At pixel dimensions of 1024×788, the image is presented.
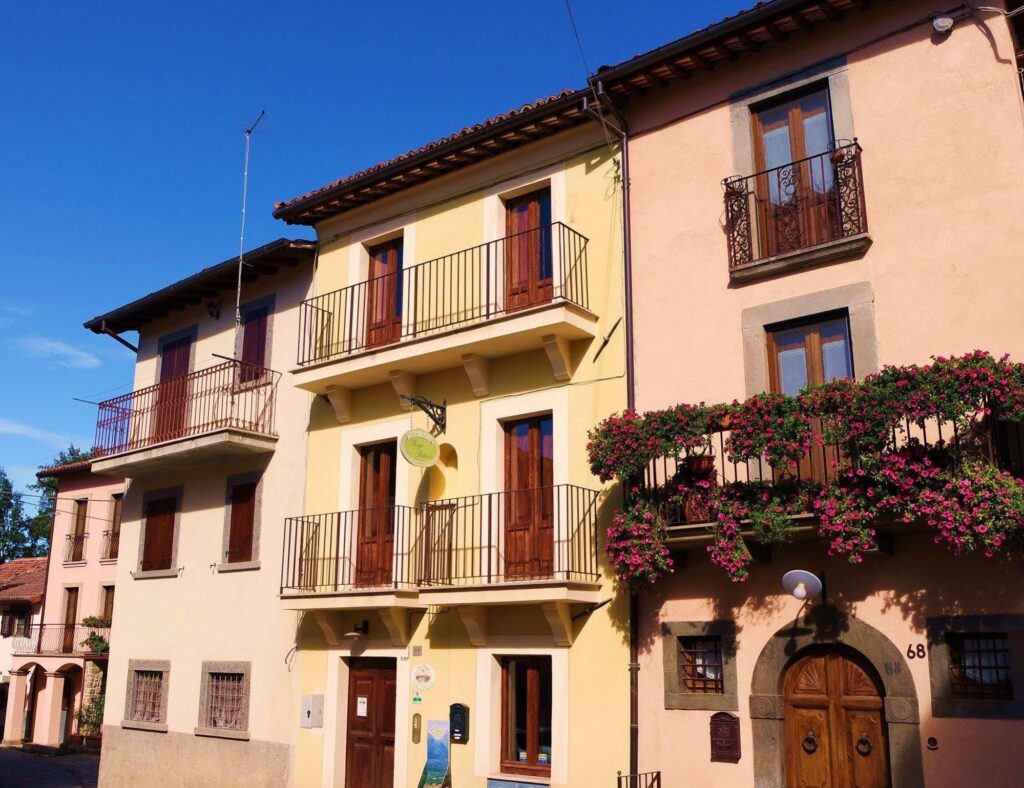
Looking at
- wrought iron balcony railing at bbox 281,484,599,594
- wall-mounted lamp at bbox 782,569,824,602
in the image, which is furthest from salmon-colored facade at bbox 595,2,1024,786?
wrought iron balcony railing at bbox 281,484,599,594

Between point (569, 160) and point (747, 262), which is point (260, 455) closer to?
point (569, 160)

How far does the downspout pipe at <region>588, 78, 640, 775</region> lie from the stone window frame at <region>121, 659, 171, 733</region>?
9378 millimetres

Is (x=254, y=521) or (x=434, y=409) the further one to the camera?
Result: (x=254, y=521)

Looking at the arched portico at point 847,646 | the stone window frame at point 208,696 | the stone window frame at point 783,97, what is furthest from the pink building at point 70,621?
the arched portico at point 847,646

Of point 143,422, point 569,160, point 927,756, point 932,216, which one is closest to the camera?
point 927,756

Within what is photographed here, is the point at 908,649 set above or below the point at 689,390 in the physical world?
below

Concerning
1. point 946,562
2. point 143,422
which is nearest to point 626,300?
point 946,562

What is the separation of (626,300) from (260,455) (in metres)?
7.44

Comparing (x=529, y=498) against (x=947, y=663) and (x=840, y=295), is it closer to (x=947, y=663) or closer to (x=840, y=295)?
(x=840, y=295)

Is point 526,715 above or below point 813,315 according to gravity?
below

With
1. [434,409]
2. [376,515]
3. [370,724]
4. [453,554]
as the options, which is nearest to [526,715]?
[453,554]

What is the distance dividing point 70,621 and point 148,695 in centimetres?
1584

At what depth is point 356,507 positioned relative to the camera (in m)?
15.5

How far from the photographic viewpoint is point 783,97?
12.2 metres
